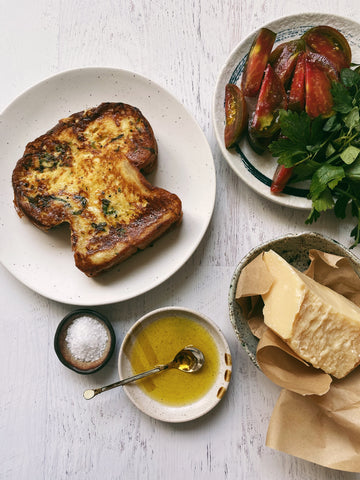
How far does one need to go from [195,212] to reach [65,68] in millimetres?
756

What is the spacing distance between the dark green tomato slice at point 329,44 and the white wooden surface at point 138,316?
23cm

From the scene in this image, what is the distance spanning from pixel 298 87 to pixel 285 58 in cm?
13

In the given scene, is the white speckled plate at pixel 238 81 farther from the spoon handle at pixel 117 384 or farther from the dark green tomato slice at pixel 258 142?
the spoon handle at pixel 117 384

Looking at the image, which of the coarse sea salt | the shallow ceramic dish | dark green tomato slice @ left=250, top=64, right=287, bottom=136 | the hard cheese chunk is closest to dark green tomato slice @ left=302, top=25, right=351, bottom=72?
dark green tomato slice @ left=250, top=64, right=287, bottom=136

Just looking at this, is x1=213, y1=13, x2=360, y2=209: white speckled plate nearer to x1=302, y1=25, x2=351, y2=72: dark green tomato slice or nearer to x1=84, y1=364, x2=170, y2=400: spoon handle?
x1=302, y1=25, x2=351, y2=72: dark green tomato slice

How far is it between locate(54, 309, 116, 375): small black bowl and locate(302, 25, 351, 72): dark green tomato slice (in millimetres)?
1208

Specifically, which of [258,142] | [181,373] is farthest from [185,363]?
[258,142]

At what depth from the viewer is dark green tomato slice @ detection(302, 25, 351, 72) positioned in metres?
1.67

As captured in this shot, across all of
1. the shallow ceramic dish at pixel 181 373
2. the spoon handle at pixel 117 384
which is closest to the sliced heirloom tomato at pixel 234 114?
the shallow ceramic dish at pixel 181 373

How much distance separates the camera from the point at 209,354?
1.70 m

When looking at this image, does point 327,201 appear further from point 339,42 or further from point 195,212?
point 339,42

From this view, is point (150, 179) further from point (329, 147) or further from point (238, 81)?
point (329, 147)

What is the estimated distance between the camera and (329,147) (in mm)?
1608

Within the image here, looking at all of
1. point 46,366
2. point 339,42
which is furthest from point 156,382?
point 339,42
